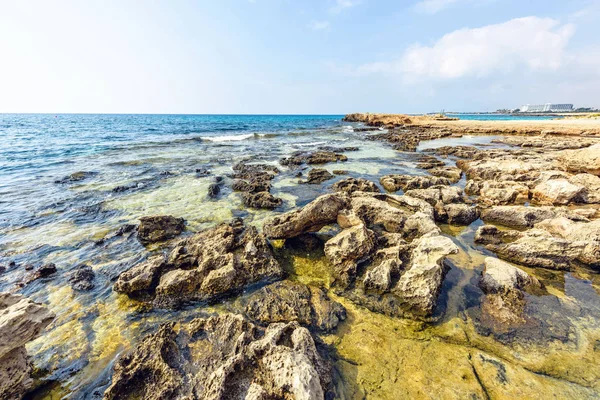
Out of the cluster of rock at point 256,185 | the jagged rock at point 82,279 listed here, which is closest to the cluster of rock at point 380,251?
the cluster of rock at point 256,185

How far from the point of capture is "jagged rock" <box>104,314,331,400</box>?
2.99 meters

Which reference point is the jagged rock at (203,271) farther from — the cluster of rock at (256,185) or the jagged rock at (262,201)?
the cluster of rock at (256,185)

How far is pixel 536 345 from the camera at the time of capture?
4160 mm

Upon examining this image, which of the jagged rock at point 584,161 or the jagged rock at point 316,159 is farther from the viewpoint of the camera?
the jagged rock at point 316,159

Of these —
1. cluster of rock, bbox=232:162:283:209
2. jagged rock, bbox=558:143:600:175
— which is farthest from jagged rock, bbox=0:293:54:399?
jagged rock, bbox=558:143:600:175

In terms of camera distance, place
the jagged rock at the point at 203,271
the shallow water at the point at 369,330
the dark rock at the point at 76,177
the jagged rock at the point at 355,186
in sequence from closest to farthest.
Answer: the shallow water at the point at 369,330
the jagged rock at the point at 203,271
the jagged rock at the point at 355,186
the dark rock at the point at 76,177

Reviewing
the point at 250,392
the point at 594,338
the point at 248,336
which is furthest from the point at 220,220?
the point at 594,338

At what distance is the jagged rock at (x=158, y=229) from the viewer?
7.81 m

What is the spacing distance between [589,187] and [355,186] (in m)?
9.38

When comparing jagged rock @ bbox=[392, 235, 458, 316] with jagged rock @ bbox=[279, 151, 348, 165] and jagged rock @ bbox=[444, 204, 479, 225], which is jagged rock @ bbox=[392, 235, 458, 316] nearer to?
jagged rock @ bbox=[444, 204, 479, 225]

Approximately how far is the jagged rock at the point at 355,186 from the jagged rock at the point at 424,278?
6.42 meters

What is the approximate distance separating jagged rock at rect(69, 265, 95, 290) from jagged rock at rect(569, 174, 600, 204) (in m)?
16.7

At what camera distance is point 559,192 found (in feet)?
31.8

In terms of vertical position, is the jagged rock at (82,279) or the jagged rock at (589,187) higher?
the jagged rock at (589,187)
